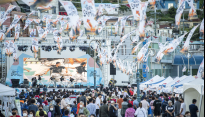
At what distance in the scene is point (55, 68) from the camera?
39.1 m

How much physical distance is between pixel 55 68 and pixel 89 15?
24242 millimetres

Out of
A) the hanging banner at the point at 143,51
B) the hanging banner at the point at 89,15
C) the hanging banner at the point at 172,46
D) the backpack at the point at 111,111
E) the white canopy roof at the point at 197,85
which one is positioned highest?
the hanging banner at the point at 89,15

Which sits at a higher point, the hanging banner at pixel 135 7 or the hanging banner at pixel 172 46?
the hanging banner at pixel 135 7

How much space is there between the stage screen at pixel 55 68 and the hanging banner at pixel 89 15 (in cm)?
2243

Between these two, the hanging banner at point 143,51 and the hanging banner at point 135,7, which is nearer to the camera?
the hanging banner at point 135,7

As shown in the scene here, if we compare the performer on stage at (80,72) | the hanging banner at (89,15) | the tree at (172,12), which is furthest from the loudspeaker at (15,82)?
the tree at (172,12)

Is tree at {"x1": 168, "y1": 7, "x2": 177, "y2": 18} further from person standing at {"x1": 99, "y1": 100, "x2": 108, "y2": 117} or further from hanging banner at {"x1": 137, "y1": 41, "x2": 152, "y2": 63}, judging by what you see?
person standing at {"x1": 99, "y1": 100, "x2": 108, "y2": 117}

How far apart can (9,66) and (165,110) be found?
2979 cm

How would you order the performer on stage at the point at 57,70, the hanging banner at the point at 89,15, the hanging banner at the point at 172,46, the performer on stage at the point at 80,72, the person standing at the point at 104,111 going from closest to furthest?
the person standing at the point at 104,111, the hanging banner at the point at 89,15, the hanging banner at the point at 172,46, the performer on stage at the point at 80,72, the performer on stage at the point at 57,70

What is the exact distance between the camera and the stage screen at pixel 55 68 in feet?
127

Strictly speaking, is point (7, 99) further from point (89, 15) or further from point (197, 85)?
point (197, 85)

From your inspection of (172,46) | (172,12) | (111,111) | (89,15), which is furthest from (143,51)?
(172,12)

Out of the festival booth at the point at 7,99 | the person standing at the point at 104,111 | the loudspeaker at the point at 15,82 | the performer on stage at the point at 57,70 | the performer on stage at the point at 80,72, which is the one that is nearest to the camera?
the person standing at the point at 104,111

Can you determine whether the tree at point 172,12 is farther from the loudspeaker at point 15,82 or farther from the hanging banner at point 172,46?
the hanging banner at point 172,46
